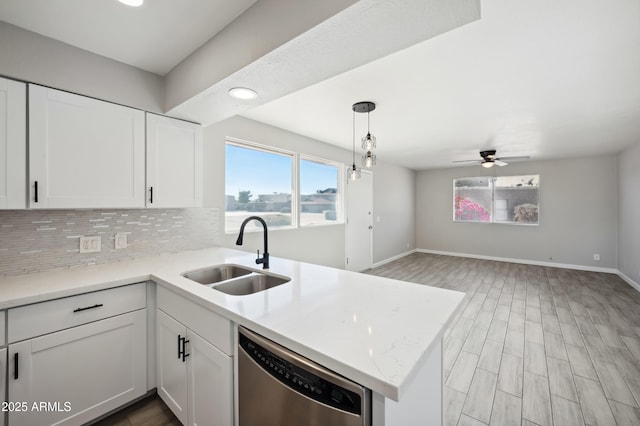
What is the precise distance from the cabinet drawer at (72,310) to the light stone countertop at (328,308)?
58 millimetres

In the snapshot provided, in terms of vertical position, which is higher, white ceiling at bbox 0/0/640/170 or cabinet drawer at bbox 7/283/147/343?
white ceiling at bbox 0/0/640/170

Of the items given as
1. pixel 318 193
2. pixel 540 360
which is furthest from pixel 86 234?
pixel 540 360

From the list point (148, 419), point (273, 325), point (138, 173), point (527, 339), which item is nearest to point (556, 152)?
point (527, 339)

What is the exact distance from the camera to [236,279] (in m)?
1.65

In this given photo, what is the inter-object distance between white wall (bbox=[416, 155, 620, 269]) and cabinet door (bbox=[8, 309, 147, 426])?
283 inches

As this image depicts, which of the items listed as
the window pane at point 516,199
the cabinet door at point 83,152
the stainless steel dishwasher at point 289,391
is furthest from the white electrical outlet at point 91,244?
the window pane at point 516,199

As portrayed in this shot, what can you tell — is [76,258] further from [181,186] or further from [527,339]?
[527,339]

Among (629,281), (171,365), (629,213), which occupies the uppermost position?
(629,213)

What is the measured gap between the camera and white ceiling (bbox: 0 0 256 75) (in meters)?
1.35

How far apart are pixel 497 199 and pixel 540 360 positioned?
199 inches

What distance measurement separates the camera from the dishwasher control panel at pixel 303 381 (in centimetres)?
73


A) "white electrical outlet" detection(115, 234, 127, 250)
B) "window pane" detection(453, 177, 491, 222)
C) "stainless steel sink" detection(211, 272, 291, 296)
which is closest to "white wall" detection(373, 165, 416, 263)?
"window pane" detection(453, 177, 491, 222)

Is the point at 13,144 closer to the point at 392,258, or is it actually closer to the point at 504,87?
the point at 504,87

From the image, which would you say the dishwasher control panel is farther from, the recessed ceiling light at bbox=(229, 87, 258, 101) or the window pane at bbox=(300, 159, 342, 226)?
the window pane at bbox=(300, 159, 342, 226)
